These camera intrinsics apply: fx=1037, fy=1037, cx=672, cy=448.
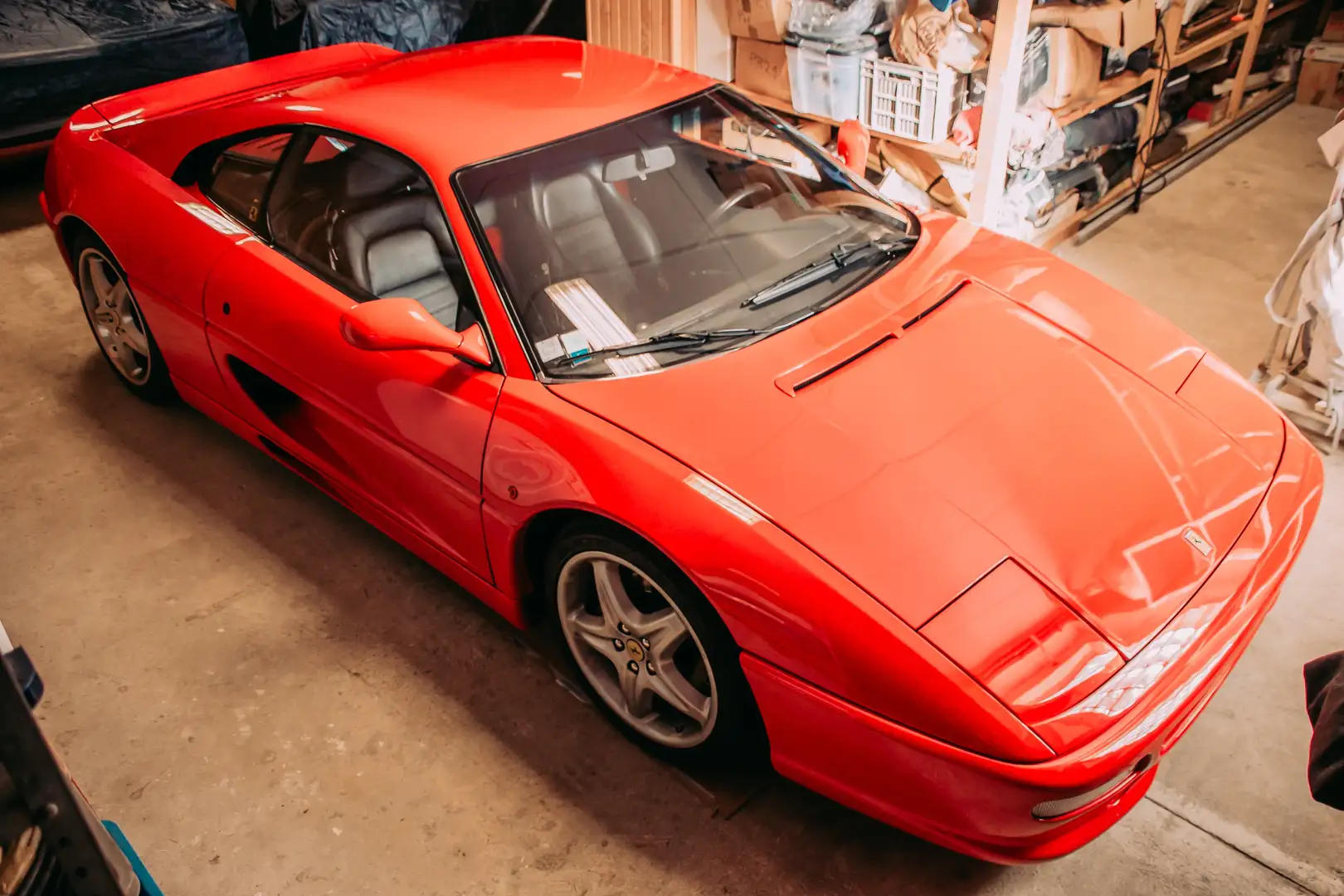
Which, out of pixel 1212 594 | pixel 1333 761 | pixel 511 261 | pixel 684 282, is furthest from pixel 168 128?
pixel 1333 761

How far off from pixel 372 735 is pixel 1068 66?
345cm

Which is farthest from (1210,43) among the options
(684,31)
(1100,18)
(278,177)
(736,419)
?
(278,177)

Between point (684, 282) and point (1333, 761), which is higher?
point (684, 282)

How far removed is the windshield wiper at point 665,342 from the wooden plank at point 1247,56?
184 inches

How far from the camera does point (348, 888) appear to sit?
204 centimetres

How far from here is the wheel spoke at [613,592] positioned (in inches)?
83.0

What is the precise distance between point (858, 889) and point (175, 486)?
2293mm

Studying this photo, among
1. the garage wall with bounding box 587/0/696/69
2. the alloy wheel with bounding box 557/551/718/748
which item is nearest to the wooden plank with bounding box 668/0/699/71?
the garage wall with bounding box 587/0/696/69

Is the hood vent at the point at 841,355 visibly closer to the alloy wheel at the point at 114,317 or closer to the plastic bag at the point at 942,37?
the plastic bag at the point at 942,37

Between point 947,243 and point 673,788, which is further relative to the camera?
point 947,243

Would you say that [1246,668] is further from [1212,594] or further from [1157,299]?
[1157,299]

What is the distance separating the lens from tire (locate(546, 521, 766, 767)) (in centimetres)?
194

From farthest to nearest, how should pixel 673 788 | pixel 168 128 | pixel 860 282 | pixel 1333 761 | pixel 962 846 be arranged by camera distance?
pixel 168 128 → pixel 860 282 → pixel 673 788 → pixel 962 846 → pixel 1333 761

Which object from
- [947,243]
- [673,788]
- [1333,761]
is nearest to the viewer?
[1333,761]
